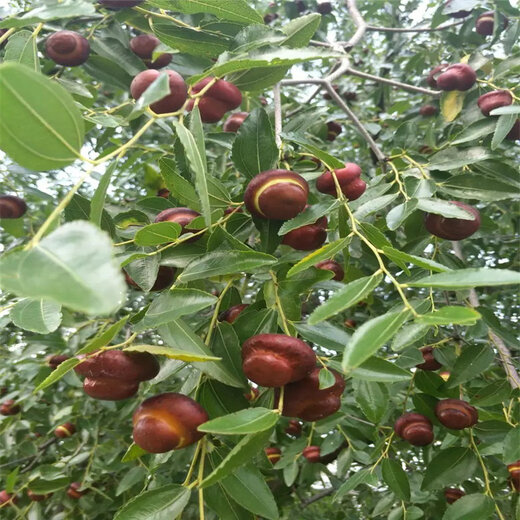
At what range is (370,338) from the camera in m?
0.63

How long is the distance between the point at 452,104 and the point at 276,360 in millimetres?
1294

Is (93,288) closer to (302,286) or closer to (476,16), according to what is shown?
(302,286)

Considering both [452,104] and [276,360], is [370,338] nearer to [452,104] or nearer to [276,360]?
[276,360]

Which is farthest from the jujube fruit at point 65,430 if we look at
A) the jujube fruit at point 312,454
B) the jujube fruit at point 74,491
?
the jujube fruit at point 312,454

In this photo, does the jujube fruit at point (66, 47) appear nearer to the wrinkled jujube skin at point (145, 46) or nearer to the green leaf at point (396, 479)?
the wrinkled jujube skin at point (145, 46)

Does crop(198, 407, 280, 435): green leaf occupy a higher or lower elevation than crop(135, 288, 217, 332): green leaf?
lower

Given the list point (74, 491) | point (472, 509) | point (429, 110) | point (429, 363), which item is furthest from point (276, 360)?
point (74, 491)

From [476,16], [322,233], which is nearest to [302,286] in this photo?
[322,233]

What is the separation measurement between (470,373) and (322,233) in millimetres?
572

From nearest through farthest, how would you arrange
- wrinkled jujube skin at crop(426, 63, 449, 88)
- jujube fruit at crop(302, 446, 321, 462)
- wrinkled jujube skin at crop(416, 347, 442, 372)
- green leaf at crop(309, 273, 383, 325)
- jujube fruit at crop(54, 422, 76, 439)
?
green leaf at crop(309, 273, 383, 325), wrinkled jujube skin at crop(416, 347, 442, 372), wrinkled jujube skin at crop(426, 63, 449, 88), jujube fruit at crop(302, 446, 321, 462), jujube fruit at crop(54, 422, 76, 439)

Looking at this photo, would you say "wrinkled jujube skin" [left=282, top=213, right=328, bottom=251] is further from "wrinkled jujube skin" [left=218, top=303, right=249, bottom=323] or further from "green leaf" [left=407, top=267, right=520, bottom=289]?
"green leaf" [left=407, top=267, right=520, bottom=289]

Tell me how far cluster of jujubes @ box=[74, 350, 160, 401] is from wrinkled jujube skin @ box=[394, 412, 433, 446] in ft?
2.67

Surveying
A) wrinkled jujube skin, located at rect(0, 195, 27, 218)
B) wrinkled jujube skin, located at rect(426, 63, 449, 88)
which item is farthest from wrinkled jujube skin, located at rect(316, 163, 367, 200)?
wrinkled jujube skin, located at rect(0, 195, 27, 218)

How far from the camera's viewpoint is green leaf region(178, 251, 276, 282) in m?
0.85
